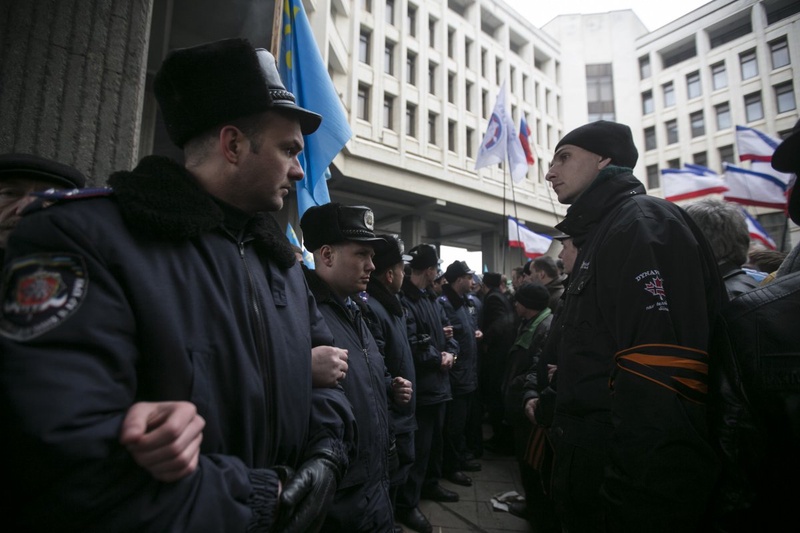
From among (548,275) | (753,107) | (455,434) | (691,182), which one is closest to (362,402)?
(455,434)

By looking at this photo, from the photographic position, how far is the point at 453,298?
17.6ft

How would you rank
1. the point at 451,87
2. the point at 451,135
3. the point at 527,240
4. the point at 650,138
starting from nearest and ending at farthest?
the point at 527,240 → the point at 451,135 → the point at 451,87 → the point at 650,138

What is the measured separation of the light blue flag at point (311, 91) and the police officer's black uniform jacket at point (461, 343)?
238cm

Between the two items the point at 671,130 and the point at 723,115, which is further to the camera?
the point at 671,130

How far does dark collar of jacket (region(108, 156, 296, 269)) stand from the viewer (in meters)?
0.92

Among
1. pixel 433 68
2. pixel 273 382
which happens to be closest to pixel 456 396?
pixel 273 382

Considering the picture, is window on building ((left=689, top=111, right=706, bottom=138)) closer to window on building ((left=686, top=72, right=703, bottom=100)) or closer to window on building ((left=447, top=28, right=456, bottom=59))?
window on building ((left=686, top=72, right=703, bottom=100))

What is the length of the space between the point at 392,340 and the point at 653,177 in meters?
34.0

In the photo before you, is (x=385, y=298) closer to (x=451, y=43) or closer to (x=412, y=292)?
(x=412, y=292)

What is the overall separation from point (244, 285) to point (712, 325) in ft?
5.32

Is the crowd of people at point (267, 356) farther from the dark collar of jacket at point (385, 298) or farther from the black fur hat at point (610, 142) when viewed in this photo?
the dark collar of jacket at point (385, 298)

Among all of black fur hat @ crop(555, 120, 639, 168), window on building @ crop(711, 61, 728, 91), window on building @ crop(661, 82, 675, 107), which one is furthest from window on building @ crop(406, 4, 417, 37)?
window on building @ crop(711, 61, 728, 91)

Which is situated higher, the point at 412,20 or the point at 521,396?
the point at 412,20

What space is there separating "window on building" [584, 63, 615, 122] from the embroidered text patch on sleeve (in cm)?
3712
